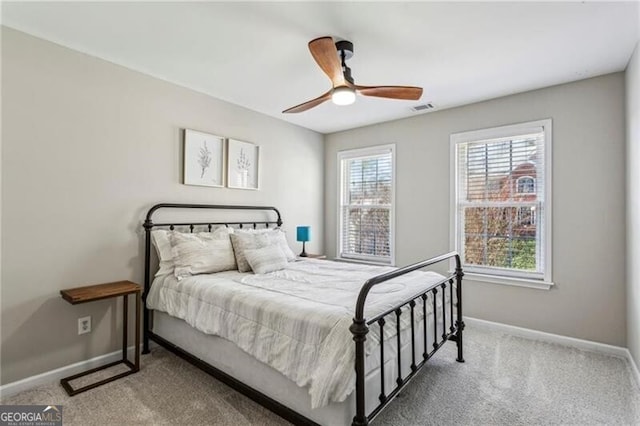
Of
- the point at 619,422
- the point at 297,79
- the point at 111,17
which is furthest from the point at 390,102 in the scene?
the point at 619,422

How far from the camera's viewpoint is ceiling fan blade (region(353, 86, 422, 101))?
2457mm

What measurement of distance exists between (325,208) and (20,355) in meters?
3.76

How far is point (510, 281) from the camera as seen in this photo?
3348 mm

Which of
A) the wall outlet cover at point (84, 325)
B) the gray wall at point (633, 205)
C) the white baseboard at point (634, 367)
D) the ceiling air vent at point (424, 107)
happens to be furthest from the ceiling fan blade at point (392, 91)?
the wall outlet cover at point (84, 325)

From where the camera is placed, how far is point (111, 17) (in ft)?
6.92

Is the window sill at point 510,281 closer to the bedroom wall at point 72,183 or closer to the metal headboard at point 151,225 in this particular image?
the metal headboard at point 151,225

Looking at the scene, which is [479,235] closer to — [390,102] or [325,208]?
[390,102]

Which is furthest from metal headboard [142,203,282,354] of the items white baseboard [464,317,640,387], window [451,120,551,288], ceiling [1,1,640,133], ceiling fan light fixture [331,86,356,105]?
white baseboard [464,317,640,387]

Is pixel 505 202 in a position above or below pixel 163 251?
above

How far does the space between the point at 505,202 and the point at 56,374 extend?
14.4ft

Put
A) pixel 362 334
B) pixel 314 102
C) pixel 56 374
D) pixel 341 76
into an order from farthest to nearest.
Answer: pixel 314 102 → pixel 56 374 → pixel 341 76 → pixel 362 334

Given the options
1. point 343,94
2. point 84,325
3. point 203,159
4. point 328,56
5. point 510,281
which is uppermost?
point 328,56

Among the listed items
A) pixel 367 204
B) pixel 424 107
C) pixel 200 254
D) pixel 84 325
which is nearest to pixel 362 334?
pixel 200 254

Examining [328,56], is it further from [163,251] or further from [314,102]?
[163,251]
